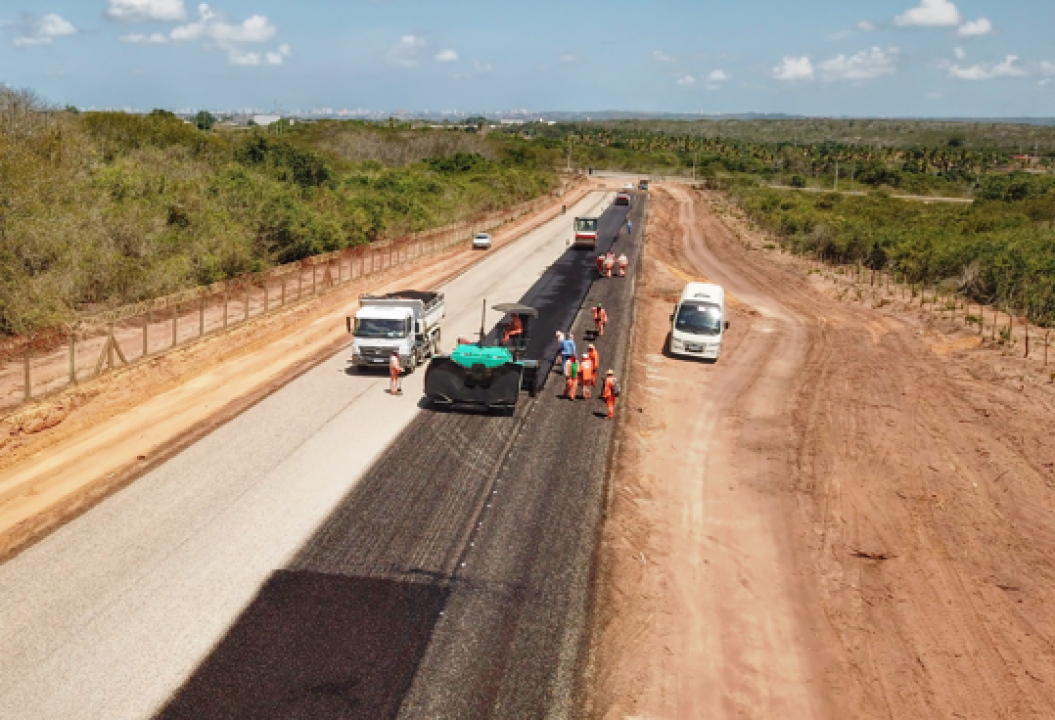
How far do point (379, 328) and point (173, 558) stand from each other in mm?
13000

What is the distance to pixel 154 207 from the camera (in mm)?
43781

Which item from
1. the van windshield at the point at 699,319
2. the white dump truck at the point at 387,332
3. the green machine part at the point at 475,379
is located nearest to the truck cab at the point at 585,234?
the van windshield at the point at 699,319

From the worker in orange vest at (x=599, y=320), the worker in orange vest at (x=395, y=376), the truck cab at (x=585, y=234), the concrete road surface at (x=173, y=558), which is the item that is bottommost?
the concrete road surface at (x=173, y=558)

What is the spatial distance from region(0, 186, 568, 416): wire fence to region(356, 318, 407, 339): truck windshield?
7.18 metres

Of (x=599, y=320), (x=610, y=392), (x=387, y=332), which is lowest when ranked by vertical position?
(x=610, y=392)

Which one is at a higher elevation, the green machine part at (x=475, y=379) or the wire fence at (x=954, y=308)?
the wire fence at (x=954, y=308)

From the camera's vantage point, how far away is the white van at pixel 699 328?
32.0m

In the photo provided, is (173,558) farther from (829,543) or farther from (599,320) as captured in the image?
(599,320)

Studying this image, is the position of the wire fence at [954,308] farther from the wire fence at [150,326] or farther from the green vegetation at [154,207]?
the green vegetation at [154,207]

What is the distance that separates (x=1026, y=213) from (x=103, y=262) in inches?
2777

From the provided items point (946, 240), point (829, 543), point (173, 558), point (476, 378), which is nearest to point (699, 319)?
point (476, 378)

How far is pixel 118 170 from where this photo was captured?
47.2 m

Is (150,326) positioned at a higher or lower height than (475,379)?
lower

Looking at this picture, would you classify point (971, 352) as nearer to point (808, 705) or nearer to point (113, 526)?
point (808, 705)
